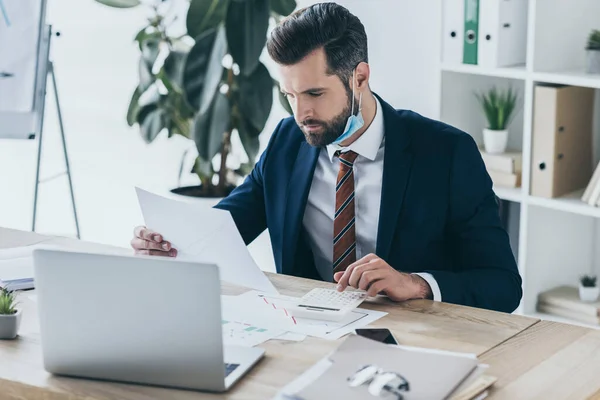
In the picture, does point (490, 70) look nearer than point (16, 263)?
No

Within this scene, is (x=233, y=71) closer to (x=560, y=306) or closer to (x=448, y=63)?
(x=448, y=63)

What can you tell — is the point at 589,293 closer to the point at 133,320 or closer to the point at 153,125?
the point at 153,125

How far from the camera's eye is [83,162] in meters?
6.08

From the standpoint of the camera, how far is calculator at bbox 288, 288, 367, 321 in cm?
193

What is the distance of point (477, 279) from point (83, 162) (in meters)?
4.28

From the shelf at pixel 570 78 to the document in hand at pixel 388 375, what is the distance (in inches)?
68.4

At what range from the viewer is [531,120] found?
3.34m

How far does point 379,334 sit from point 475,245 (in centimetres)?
52

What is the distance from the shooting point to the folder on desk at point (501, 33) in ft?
11.0

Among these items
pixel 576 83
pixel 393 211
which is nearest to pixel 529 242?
pixel 576 83

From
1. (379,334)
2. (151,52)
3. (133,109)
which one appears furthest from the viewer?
(133,109)

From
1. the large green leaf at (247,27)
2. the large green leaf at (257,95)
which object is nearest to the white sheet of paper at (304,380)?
the large green leaf at (247,27)

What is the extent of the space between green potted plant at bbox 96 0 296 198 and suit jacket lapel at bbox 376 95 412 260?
171 centimetres

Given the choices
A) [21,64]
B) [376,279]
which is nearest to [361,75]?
[376,279]
